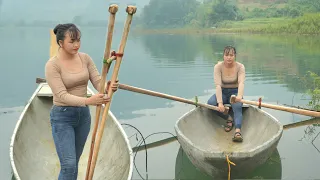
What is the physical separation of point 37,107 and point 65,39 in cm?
297

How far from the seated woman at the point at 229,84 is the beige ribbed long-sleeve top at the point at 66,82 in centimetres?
252

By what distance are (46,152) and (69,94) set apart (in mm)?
2177

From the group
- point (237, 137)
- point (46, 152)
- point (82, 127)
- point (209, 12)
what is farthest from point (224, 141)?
point (209, 12)

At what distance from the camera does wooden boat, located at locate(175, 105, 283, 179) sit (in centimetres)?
413

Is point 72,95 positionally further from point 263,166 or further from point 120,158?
point 263,166

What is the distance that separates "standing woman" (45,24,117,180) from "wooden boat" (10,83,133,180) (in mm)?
593

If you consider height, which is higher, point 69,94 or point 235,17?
point 69,94

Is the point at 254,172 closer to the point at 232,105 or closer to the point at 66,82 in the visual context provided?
the point at 232,105

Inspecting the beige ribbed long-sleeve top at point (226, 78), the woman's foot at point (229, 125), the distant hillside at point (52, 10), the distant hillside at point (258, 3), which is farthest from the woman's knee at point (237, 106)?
the distant hillside at point (52, 10)

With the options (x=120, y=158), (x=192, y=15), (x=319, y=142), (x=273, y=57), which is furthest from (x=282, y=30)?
(x=192, y=15)

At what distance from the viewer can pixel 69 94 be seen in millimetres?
3188

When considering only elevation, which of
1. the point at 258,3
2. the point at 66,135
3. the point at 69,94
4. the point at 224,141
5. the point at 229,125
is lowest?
the point at 258,3

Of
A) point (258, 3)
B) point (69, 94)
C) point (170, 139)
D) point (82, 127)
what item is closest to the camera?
point (69, 94)

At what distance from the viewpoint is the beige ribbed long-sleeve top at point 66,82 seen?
3.16 meters
